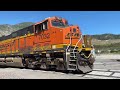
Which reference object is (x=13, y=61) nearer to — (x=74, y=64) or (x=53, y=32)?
(x=53, y=32)

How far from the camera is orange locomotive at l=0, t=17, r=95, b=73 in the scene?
1376 cm

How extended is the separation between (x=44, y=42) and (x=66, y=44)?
210 centimetres

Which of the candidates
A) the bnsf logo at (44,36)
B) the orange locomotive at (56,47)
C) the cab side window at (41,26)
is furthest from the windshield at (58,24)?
the bnsf logo at (44,36)

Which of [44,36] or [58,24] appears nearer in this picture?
[58,24]

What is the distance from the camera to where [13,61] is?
20.2 m

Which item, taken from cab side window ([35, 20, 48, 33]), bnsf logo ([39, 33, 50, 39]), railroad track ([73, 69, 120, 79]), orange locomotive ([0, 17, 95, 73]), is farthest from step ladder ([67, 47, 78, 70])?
cab side window ([35, 20, 48, 33])

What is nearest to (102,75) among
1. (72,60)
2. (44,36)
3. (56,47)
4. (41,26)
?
(72,60)

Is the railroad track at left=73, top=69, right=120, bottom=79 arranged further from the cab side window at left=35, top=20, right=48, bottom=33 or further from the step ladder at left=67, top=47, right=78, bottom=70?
the cab side window at left=35, top=20, right=48, bottom=33

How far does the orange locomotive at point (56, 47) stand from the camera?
45.1 feet

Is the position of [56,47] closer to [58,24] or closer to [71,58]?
[71,58]

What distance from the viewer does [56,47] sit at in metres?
14.6
